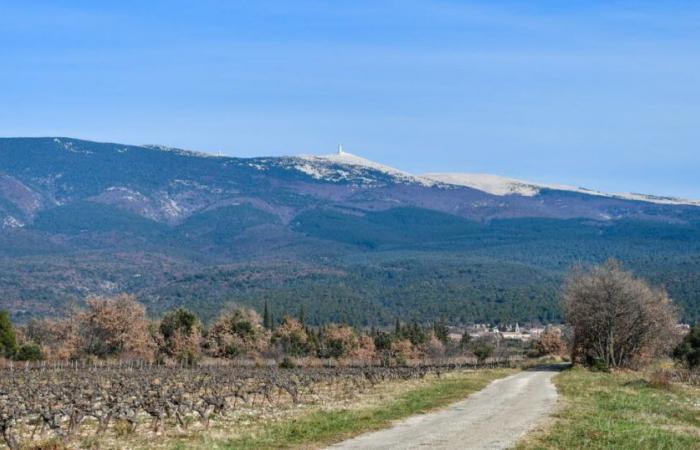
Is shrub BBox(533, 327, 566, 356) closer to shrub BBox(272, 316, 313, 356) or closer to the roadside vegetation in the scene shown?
the roadside vegetation

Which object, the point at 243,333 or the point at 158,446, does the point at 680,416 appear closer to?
the point at 158,446

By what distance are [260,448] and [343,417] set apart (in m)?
7.89

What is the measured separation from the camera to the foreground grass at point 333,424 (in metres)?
27.9

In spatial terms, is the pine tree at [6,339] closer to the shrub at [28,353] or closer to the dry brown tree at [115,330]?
the shrub at [28,353]

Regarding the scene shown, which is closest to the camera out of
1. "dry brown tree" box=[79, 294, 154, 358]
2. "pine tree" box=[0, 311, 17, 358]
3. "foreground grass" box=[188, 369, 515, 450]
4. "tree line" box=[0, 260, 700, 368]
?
"foreground grass" box=[188, 369, 515, 450]

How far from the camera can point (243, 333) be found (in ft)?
399

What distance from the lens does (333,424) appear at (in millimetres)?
32031

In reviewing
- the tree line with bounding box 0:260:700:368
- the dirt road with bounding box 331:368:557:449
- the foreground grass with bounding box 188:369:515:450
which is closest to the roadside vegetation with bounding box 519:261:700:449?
the tree line with bounding box 0:260:700:368

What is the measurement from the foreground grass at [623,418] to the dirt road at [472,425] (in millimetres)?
844

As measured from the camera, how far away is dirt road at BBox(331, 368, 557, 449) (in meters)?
27.0

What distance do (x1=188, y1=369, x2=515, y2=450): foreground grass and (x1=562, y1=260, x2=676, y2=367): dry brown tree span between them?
2624cm

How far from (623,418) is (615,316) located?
A: 37.2 metres

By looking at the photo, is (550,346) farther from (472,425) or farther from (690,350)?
(472,425)

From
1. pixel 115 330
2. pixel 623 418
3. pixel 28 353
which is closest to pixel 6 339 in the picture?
pixel 28 353
